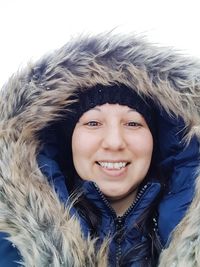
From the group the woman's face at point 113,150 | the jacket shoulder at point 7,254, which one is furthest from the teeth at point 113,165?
the jacket shoulder at point 7,254

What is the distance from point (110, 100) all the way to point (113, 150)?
0.19 m

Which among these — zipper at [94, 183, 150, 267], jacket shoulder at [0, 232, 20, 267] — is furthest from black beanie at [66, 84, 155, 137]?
jacket shoulder at [0, 232, 20, 267]

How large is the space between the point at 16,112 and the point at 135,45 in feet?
1.59

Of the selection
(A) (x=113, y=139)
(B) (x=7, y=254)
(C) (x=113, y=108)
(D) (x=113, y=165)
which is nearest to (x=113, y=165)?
(D) (x=113, y=165)

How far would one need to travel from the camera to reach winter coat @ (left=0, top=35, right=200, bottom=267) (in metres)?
1.58

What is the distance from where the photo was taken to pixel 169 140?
1.95 metres

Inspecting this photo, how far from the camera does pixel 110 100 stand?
6.11 feet

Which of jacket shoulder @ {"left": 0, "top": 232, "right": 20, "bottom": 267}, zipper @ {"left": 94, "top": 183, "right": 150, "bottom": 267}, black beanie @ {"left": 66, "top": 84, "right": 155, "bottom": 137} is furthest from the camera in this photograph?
black beanie @ {"left": 66, "top": 84, "right": 155, "bottom": 137}

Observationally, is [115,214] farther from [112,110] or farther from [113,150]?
[112,110]

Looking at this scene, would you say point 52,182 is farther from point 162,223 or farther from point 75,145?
point 162,223

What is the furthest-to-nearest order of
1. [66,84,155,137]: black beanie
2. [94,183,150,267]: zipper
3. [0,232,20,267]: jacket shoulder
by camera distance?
[66,84,155,137]: black beanie, [94,183,150,267]: zipper, [0,232,20,267]: jacket shoulder

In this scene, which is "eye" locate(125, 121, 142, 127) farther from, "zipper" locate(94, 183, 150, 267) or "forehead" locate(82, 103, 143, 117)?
"zipper" locate(94, 183, 150, 267)

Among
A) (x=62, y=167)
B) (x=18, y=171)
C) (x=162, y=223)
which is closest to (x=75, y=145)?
(x=62, y=167)

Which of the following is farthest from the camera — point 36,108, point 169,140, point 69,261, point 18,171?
point 169,140
